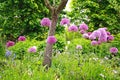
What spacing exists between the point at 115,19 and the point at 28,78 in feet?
23.6

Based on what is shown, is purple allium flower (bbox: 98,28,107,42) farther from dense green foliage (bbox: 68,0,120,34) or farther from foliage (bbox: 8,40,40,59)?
dense green foliage (bbox: 68,0,120,34)

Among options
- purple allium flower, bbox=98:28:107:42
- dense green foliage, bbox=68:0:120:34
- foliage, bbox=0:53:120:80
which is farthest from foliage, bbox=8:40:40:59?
dense green foliage, bbox=68:0:120:34

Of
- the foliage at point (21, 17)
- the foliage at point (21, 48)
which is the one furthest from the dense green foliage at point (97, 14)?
the foliage at point (21, 48)

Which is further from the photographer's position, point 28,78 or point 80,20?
point 80,20

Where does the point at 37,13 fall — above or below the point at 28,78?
below

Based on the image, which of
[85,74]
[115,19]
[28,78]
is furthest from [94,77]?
[115,19]

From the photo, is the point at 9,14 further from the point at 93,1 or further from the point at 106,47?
the point at 106,47

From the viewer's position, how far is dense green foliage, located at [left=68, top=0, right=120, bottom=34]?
10750 mm

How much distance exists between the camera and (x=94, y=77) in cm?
468

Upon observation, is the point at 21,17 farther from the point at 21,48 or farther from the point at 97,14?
the point at 21,48

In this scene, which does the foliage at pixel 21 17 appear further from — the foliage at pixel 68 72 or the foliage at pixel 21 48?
the foliage at pixel 68 72

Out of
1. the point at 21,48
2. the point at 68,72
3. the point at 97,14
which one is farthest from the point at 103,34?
the point at 97,14

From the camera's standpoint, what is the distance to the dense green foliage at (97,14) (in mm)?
10750

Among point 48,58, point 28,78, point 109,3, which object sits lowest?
point 109,3
